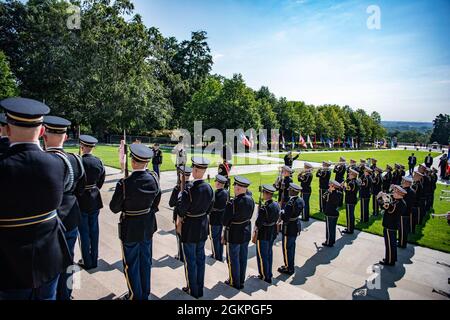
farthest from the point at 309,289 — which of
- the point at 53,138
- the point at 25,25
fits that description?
the point at 25,25

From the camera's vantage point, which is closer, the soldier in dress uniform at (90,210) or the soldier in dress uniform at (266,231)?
the soldier in dress uniform at (90,210)

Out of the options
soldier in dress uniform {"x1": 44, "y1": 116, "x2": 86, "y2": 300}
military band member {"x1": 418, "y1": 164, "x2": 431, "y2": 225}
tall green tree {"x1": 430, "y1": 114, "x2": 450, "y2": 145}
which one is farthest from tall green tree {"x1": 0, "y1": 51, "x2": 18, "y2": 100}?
tall green tree {"x1": 430, "y1": 114, "x2": 450, "y2": 145}

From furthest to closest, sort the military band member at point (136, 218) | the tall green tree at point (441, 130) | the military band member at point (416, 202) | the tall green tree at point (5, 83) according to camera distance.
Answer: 1. the tall green tree at point (441, 130)
2. the tall green tree at point (5, 83)
3. the military band member at point (416, 202)
4. the military band member at point (136, 218)

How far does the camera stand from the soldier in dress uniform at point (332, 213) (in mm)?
8359

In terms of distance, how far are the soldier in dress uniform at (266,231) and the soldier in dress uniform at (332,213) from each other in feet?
9.74

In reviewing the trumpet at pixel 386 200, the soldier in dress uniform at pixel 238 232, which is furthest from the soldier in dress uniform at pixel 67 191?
the trumpet at pixel 386 200

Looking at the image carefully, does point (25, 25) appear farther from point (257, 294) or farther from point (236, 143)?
point (257, 294)

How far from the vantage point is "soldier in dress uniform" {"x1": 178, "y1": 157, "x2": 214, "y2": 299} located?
16.4ft

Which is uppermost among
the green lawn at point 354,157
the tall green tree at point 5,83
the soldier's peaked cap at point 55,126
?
the tall green tree at point 5,83

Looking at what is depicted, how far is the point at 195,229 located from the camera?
201 inches

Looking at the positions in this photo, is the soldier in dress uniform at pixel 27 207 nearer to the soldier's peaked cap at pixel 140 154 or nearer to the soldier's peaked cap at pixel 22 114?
the soldier's peaked cap at pixel 22 114

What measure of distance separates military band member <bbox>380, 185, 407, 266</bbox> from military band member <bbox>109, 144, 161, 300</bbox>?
610 centimetres

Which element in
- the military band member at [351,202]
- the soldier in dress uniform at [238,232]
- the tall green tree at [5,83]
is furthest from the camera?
the tall green tree at [5,83]

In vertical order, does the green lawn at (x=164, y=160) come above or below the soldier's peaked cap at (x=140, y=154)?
below
